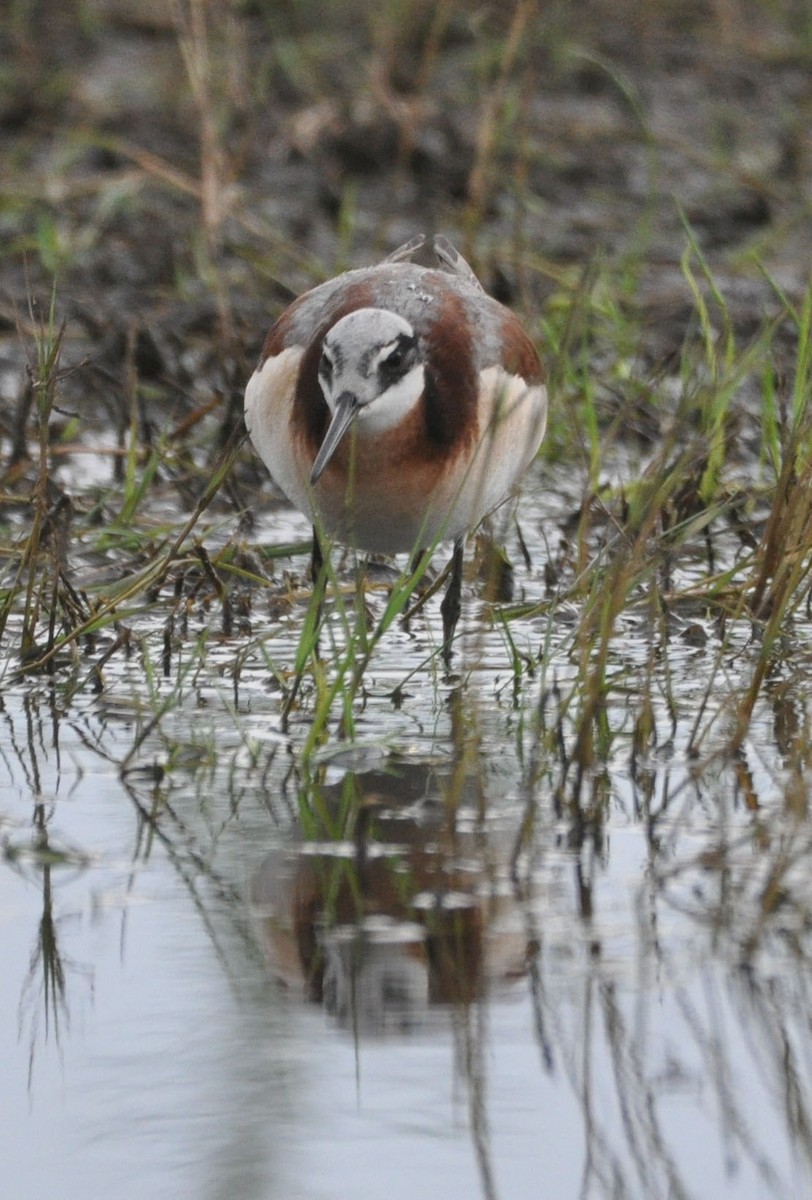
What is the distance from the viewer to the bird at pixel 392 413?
4879 mm

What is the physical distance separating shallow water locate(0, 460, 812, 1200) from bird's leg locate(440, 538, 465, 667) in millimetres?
503

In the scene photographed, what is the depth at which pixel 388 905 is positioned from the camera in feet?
11.9

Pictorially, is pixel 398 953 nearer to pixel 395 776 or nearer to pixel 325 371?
pixel 395 776

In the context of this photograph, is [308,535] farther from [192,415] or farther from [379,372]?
[379,372]

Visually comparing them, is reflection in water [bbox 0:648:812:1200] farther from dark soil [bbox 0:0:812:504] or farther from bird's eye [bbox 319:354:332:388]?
dark soil [bbox 0:0:812:504]

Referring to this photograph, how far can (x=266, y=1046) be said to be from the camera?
314 centimetres

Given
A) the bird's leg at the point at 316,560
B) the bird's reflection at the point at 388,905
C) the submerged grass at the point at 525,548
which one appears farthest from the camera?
the bird's leg at the point at 316,560

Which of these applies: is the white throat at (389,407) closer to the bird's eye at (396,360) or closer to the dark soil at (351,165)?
the bird's eye at (396,360)

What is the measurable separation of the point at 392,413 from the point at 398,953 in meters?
1.82

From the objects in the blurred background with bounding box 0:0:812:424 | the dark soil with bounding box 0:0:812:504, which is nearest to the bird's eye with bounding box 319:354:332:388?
the dark soil with bounding box 0:0:812:504

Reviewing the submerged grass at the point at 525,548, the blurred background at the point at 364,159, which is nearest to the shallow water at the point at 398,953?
the submerged grass at the point at 525,548

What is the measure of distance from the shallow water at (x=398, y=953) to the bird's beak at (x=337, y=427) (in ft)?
1.83

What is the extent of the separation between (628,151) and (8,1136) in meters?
8.78

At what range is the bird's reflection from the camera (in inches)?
130
